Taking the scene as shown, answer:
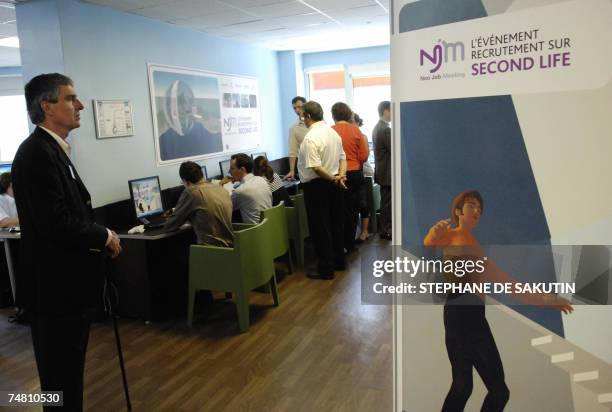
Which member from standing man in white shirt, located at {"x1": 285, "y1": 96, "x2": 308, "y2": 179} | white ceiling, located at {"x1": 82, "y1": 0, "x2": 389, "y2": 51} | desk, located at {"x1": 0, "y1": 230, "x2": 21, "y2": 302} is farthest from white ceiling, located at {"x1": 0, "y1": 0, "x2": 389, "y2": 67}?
desk, located at {"x1": 0, "y1": 230, "x2": 21, "y2": 302}

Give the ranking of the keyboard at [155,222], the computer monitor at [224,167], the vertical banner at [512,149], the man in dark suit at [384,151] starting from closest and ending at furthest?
the vertical banner at [512,149] < the keyboard at [155,222] < the man in dark suit at [384,151] < the computer monitor at [224,167]

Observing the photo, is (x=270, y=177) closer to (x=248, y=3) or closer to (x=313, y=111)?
(x=313, y=111)

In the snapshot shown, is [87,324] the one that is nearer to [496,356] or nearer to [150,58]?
[496,356]

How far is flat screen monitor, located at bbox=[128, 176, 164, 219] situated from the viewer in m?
3.96

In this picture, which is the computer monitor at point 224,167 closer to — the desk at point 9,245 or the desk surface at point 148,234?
the desk surface at point 148,234

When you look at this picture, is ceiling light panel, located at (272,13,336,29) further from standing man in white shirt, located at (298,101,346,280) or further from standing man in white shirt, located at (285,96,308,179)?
standing man in white shirt, located at (298,101,346,280)

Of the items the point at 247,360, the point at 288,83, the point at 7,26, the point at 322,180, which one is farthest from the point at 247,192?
the point at 288,83

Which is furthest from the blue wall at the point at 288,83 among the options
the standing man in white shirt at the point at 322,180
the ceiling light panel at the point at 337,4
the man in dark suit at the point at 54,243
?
the man in dark suit at the point at 54,243

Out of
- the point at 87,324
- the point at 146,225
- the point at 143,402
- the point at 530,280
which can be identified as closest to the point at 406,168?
the point at 530,280

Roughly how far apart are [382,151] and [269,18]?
1.86m

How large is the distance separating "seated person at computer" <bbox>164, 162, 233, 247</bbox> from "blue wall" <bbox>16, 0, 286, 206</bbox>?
3.11 ft

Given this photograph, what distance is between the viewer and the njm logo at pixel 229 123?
583cm

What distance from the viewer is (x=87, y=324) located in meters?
1.98

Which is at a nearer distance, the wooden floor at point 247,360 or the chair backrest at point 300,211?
the wooden floor at point 247,360
